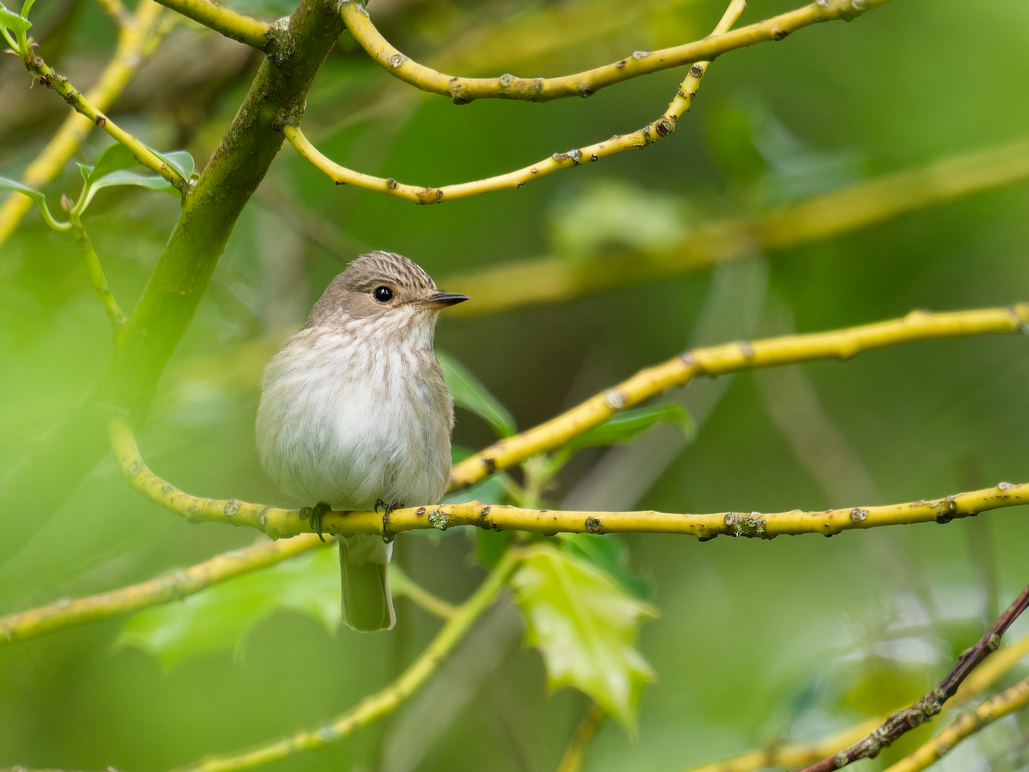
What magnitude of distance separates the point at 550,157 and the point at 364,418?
5.87ft

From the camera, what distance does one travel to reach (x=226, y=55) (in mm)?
5445

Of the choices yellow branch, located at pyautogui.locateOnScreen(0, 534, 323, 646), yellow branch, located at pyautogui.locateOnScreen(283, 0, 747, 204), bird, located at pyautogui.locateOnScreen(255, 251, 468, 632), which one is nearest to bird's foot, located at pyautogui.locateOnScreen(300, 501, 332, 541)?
bird, located at pyautogui.locateOnScreen(255, 251, 468, 632)

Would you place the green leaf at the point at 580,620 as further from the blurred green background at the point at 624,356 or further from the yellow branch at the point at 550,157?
the yellow branch at the point at 550,157

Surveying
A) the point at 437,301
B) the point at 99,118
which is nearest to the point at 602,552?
the point at 437,301

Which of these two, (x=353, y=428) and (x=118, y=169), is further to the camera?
(x=353, y=428)

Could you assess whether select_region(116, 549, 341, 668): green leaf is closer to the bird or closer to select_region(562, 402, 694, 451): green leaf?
the bird

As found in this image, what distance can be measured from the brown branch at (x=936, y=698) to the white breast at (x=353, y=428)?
1.94 m

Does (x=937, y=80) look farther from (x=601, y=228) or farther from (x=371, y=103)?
(x=371, y=103)

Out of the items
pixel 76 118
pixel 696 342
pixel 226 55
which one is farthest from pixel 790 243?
pixel 76 118

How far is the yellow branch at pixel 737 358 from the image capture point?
3.25 metres

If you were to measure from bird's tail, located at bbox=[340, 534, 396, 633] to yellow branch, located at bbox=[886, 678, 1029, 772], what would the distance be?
2.26m

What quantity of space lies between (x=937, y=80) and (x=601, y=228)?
2457 millimetres

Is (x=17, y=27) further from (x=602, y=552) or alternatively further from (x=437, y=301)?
(x=602, y=552)

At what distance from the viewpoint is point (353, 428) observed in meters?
3.83
